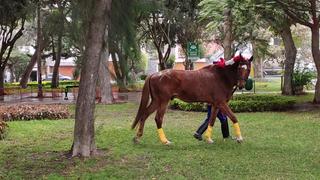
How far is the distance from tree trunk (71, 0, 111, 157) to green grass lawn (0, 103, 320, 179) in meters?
0.35

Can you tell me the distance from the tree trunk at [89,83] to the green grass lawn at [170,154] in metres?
0.35

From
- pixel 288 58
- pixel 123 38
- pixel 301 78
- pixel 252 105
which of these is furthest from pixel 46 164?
pixel 301 78

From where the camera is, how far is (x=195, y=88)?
35.2 feet

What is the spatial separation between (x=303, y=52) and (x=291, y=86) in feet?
124

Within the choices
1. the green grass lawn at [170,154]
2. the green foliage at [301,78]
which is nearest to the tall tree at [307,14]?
the green grass lawn at [170,154]

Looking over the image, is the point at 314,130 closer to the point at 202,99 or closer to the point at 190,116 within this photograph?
the point at 202,99

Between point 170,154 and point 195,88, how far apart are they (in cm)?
192

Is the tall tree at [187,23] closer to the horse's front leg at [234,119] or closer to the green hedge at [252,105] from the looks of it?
the green hedge at [252,105]

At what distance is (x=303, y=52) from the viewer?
63438 millimetres

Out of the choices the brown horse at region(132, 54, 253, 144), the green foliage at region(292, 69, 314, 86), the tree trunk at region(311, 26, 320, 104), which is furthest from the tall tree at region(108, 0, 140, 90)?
the green foliage at region(292, 69, 314, 86)

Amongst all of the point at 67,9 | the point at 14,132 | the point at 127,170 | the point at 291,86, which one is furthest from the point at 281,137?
the point at 291,86

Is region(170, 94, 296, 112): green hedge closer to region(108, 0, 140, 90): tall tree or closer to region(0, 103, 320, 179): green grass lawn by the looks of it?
region(0, 103, 320, 179): green grass lawn

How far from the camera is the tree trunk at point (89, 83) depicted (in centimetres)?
870

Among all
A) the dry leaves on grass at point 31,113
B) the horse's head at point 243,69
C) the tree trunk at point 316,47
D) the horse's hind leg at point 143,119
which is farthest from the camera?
the tree trunk at point 316,47
